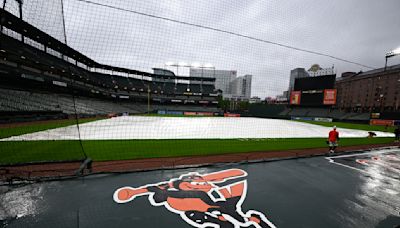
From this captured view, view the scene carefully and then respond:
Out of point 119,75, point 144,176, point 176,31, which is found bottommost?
point 144,176

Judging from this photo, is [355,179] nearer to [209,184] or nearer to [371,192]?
[371,192]

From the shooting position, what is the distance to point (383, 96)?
2467 inches

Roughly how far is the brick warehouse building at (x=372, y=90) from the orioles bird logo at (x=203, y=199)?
69.1 m

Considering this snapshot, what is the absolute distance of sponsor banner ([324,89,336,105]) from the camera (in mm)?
28703

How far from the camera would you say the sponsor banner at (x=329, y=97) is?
28.7m

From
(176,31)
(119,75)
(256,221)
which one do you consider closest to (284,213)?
(256,221)

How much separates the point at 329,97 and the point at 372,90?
60.0m

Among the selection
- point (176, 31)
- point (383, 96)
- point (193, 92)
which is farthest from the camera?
point (383, 96)

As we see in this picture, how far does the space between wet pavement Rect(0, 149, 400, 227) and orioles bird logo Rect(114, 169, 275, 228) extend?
16 millimetres

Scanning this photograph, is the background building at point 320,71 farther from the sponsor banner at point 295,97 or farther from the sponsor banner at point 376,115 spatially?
the sponsor banner at point 376,115

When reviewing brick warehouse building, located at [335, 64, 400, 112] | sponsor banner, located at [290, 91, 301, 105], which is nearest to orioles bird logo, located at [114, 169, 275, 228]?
sponsor banner, located at [290, 91, 301, 105]

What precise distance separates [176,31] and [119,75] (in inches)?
1597

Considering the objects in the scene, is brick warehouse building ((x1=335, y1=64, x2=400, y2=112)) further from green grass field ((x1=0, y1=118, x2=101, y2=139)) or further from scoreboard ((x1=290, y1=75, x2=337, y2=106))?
green grass field ((x1=0, y1=118, x2=101, y2=139))

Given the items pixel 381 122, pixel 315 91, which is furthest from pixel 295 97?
pixel 381 122
